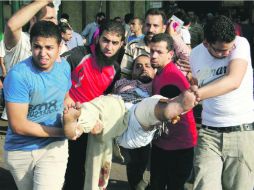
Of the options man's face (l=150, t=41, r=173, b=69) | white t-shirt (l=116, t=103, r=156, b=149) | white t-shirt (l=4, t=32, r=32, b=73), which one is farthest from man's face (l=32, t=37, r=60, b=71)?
man's face (l=150, t=41, r=173, b=69)

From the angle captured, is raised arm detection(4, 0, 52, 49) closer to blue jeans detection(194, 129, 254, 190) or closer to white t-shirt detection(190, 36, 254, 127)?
white t-shirt detection(190, 36, 254, 127)

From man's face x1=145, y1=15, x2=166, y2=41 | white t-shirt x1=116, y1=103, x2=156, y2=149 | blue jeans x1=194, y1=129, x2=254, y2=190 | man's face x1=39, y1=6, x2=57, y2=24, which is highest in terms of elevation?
man's face x1=39, y1=6, x2=57, y2=24

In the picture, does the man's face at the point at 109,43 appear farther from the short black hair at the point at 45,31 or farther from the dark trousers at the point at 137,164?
the dark trousers at the point at 137,164

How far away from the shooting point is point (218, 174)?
3754 millimetres

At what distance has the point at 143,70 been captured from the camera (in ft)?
14.8

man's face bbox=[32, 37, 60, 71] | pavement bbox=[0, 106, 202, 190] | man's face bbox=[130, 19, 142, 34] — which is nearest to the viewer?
man's face bbox=[32, 37, 60, 71]

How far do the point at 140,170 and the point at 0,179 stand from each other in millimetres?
1736

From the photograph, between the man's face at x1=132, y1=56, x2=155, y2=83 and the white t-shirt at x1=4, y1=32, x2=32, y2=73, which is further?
the man's face at x1=132, y1=56, x2=155, y2=83

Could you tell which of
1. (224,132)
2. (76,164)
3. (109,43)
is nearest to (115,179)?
(76,164)

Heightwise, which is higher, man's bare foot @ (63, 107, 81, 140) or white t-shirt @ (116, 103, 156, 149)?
man's bare foot @ (63, 107, 81, 140)

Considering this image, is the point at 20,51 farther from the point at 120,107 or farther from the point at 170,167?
the point at 170,167

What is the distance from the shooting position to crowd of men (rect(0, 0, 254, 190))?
3.39 meters

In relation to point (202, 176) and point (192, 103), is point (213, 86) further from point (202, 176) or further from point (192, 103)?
point (202, 176)

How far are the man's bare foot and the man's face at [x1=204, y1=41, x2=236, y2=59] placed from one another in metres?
1.08
